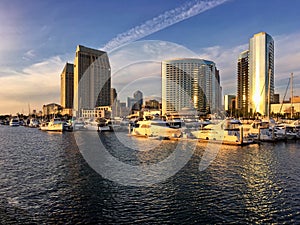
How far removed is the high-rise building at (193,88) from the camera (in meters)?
89.8

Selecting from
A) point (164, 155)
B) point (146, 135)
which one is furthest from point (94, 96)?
point (164, 155)

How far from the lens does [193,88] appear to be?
388 ft

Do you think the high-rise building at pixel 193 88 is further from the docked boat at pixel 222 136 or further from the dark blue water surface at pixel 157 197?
the dark blue water surface at pixel 157 197

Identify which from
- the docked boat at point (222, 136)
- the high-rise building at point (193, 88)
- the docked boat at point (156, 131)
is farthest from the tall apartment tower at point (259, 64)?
the docked boat at point (222, 136)

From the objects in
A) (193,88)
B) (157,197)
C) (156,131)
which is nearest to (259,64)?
(193,88)

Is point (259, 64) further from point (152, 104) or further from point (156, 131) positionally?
point (156, 131)

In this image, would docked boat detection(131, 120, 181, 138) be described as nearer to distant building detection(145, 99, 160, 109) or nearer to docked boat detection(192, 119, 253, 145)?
docked boat detection(192, 119, 253, 145)

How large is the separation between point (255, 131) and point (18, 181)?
42019mm

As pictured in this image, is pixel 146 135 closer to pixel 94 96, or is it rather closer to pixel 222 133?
pixel 222 133

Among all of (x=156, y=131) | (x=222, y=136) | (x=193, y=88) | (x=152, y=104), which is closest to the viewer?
(x=222, y=136)

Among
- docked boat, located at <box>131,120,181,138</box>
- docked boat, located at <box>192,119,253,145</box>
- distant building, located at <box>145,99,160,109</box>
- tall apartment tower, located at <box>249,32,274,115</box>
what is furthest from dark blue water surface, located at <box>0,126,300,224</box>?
distant building, located at <box>145,99,160,109</box>

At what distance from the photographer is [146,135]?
51875mm

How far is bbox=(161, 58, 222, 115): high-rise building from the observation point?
89812mm

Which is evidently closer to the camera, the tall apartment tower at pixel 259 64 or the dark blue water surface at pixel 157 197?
the dark blue water surface at pixel 157 197
